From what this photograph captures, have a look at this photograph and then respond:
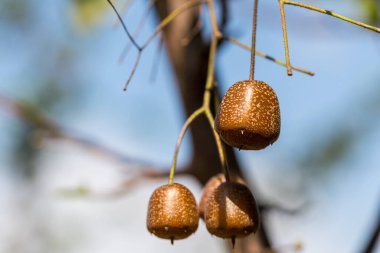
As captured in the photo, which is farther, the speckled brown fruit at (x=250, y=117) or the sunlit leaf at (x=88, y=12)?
the sunlit leaf at (x=88, y=12)

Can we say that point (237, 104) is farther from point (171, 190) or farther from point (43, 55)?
point (43, 55)

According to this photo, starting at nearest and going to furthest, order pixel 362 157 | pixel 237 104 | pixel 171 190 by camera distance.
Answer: pixel 237 104
pixel 171 190
pixel 362 157

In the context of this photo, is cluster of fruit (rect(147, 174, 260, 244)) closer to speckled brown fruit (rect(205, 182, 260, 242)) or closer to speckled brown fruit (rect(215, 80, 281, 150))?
speckled brown fruit (rect(205, 182, 260, 242))

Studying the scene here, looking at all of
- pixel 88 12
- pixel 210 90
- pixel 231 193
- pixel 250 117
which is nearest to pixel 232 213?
pixel 231 193

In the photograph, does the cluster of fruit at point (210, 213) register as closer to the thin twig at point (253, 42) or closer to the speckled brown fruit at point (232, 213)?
the speckled brown fruit at point (232, 213)

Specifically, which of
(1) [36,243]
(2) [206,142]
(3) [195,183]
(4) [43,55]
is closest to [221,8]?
(2) [206,142]

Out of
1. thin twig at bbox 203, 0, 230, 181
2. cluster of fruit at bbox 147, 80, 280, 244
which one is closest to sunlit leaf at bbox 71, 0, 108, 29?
thin twig at bbox 203, 0, 230, 181

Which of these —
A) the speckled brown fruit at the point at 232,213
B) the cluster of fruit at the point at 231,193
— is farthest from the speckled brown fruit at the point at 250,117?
the speckled brown fruit at the point at 232,213
